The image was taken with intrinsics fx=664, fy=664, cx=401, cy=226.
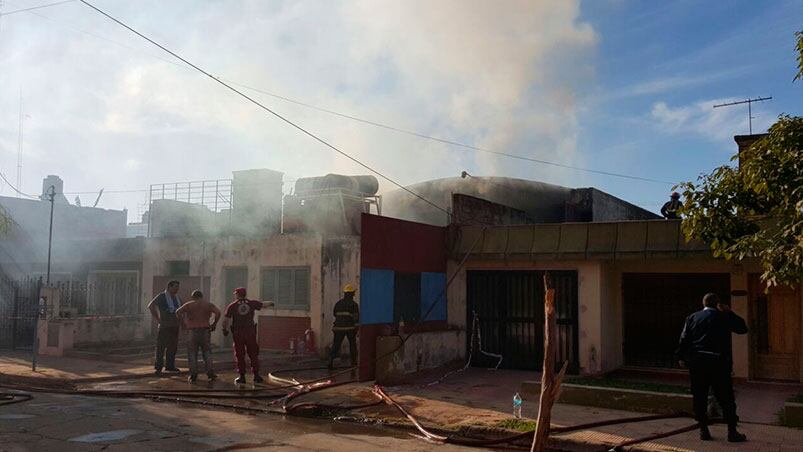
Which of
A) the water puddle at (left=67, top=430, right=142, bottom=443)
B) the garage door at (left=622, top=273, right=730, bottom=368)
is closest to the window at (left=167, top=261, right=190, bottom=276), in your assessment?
the water puddle at (left=67, top=430, right=142, bottom=443)

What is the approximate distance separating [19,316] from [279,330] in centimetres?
687

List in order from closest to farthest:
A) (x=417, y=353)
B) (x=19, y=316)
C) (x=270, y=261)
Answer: (x=417, y=353) < (x=19, y=316) < (x=270, y=261)

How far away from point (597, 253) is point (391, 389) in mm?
4882

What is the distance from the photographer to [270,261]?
57.4 ft

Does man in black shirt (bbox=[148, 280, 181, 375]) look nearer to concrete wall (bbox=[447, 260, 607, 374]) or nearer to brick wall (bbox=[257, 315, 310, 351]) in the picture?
brick wall (bbox=[257, 315, 310, 351])

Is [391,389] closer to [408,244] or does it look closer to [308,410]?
[308,410]

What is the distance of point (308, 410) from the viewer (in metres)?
9.51

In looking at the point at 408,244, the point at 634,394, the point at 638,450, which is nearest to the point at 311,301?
the point at 408,244

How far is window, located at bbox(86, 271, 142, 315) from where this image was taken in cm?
2011

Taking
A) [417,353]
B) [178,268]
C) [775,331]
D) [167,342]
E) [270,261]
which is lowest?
[417,353]

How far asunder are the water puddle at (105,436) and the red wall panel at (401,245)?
507cm

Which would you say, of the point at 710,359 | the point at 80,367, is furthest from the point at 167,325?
the point at 710,359

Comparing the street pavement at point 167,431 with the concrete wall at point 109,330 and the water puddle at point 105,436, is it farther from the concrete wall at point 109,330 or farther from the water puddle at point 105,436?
the concrete wall at point 109,330

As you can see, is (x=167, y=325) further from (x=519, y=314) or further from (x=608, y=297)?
(x=608, y=297)
